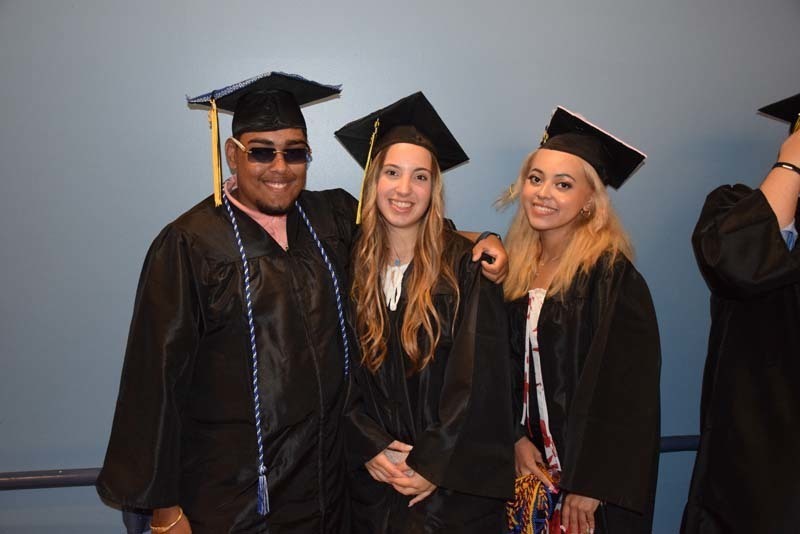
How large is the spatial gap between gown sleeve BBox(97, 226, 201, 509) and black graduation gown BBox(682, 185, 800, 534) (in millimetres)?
1732

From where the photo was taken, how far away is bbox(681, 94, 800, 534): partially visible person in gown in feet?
6.29

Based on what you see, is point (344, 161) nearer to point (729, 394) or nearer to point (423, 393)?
point (423, 393)

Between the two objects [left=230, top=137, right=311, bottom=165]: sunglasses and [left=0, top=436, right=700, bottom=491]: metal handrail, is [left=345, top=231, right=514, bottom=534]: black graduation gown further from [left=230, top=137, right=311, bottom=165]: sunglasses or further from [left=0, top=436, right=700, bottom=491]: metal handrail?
[left=0, top=436, right=700, bottom=491]: metal handrail

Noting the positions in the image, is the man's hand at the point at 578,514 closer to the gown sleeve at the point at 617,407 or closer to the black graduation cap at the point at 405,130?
the gown sleeve at the point at 617,407

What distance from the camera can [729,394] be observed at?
2.13 metres

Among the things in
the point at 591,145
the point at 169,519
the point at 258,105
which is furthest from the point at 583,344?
the point at 169,519

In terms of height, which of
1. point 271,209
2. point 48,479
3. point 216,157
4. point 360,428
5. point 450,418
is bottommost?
point 48,479

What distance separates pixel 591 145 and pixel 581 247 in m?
0.38

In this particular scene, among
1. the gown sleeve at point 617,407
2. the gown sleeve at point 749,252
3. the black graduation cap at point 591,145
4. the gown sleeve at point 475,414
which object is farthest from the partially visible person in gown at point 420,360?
the gown sleeve at point 749,252

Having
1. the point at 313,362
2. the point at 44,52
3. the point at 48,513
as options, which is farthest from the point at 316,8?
the point at 48,513

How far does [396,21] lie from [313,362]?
145 cm

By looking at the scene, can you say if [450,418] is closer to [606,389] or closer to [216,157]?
[606,389]

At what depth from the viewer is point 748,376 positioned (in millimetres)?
2090

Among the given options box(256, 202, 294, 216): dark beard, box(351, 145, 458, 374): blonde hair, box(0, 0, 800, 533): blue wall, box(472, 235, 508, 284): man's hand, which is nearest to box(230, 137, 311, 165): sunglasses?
box(256, 202, 294, 216): dark beard
